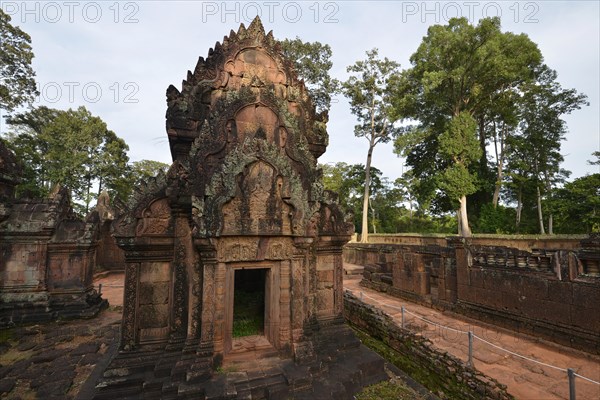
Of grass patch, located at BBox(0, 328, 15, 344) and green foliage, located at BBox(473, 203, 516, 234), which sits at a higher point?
green foliage, located at BBox(473, 203, 516, 234)

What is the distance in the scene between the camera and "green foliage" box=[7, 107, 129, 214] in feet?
84.0

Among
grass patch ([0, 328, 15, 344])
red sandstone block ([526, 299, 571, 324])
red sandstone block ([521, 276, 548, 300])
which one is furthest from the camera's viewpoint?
red sandstone block ([521, 276, 548, 300])

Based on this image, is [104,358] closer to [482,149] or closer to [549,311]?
[549,311]

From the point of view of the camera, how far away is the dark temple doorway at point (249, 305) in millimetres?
5357

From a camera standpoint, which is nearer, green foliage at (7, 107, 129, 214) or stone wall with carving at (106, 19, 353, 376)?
stone wall with carving at (106, 19, 353, 376)

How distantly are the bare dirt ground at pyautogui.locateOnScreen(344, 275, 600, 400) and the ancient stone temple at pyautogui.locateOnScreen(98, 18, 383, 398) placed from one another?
2.73m

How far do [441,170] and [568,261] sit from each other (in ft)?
62.7

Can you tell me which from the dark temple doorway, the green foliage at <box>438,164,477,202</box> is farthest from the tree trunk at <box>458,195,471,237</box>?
the dark temple doorway

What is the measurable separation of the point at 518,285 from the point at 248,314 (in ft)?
25.1

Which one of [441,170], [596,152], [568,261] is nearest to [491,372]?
[568,261]

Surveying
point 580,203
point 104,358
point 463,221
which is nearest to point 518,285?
point 104,358

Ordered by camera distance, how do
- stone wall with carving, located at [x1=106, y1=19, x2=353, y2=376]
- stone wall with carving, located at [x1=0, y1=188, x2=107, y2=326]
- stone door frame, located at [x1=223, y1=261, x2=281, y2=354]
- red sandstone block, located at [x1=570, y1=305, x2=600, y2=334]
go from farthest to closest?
1. stone wall with carving, located at [x1=0, y1=188, x2=107, y2=326]
2. red sandstone block, located at [x1=570, y1=305, x2=600, y2=334]
3. stone door frame, located at [x1=223, y1=261, x2=281, y2=354]
4. stone wall with carving, located at [x1=106, y1=19, x2=353, y2=376]

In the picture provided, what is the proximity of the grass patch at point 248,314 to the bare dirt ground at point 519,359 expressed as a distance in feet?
14.5

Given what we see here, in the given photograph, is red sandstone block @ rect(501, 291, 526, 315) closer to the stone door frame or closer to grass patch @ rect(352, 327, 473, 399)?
grass patch @ rect(352, 327, 473, 399)
